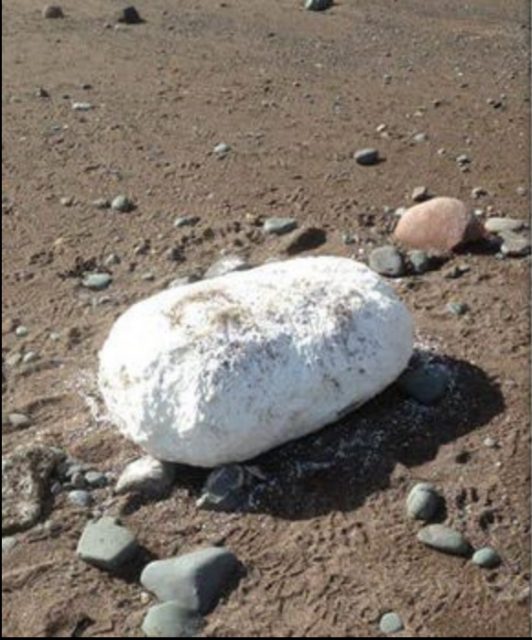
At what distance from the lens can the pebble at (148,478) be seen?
336 centimetres

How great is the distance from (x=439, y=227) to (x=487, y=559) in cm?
171

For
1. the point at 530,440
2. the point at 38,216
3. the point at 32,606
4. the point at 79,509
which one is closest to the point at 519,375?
the point at 530,440

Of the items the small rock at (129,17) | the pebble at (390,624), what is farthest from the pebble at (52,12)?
the pebble at (390,624)

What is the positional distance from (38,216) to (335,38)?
2546mm

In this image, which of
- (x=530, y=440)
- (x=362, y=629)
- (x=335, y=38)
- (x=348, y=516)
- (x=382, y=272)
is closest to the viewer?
(x=362, y=629)

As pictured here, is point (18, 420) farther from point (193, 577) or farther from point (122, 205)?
point (122, 205)

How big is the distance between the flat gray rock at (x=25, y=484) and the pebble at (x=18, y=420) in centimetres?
19

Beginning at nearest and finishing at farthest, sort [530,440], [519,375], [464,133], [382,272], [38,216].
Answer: [530,440], [519,375], [382,272], [38,216], [464,133]

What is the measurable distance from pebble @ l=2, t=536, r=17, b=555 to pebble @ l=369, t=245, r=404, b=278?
5.76 feet

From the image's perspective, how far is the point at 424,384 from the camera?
3.68 meters

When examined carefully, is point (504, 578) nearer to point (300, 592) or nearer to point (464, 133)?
point (300, 592)

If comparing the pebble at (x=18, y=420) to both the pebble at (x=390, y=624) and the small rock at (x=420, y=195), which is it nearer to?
the pebble at (x=390, y=624)

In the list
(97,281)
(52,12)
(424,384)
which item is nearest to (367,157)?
(97,281)

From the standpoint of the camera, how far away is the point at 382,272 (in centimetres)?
443
